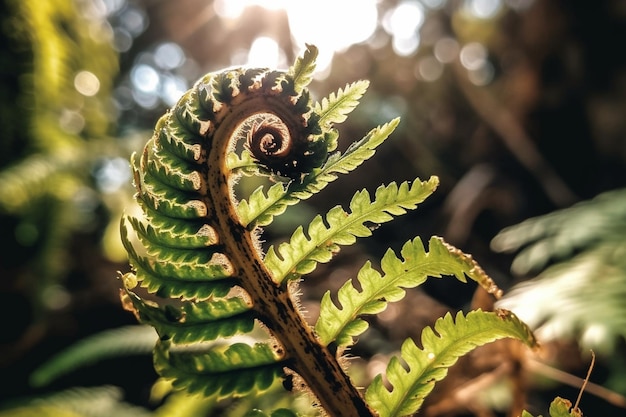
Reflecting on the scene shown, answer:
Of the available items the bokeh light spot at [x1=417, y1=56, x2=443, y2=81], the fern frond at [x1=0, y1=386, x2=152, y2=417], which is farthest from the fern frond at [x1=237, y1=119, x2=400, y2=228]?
the bokeh light spot at [x1=417, y1=56, x2=443, y2=81]

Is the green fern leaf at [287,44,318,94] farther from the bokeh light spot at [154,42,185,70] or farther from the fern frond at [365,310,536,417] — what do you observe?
the bokeh light spot at [154,42,185,70]

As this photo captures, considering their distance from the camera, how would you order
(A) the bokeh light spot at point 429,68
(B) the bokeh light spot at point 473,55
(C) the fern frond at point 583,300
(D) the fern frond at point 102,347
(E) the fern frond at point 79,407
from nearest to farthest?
1. (C) the fern frond at point 583,300
2. (E) the fern frond at point 79,407
3. (D) the fern frond at point 102,347
4. (A) the bokeh light spot at point 429,68
5. (B) the bokeh light spot at point 473,55

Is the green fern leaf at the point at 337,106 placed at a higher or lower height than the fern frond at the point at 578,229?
higher

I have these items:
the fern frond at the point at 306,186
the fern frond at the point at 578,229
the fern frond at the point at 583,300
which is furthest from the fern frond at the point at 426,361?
the fern frond at the point at 578,229

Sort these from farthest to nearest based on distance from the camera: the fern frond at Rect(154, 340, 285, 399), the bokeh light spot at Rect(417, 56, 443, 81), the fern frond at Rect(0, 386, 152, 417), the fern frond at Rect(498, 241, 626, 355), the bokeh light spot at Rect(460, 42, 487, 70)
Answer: the bokeh light spot at Rect(460, 42, 487, 70) < the bokeh light spot at Rect(417, 56, 443, 81) < the fern frond at Rect(0, 386, 152, 417) < the fern frond at Rect(498, 241, 626, 355) < the fern frond at Rect(154, 340, 285, 399)

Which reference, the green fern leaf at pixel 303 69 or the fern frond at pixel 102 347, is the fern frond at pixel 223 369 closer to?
the green fern leaf at pixel 303 69

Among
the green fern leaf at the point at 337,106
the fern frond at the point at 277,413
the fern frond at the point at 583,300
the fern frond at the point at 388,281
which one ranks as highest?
the green fern leaf at the point at 337,106

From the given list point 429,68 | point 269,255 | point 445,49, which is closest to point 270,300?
point 269,255
